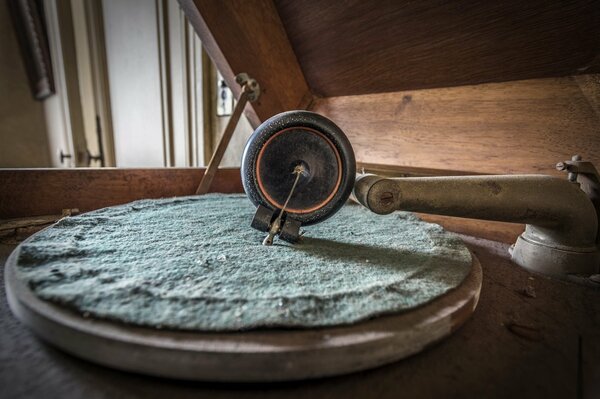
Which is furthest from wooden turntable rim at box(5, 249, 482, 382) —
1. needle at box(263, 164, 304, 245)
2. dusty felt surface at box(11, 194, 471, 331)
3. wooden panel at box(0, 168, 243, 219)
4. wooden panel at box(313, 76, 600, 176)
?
wooden panel at box(313, 76, 600, 176)

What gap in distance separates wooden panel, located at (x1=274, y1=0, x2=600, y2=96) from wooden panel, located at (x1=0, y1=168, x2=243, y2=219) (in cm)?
85

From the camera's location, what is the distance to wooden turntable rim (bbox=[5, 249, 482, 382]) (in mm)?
334

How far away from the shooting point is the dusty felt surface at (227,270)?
40 centimetres

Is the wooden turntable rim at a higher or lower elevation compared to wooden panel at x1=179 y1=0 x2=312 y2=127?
lower

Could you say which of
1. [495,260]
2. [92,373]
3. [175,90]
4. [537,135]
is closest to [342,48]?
[537,135]

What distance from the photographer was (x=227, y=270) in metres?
0.56

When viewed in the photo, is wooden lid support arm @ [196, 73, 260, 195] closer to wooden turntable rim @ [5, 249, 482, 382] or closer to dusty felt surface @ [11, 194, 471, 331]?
dusty felt surface @ [11, 194, 471, 331]

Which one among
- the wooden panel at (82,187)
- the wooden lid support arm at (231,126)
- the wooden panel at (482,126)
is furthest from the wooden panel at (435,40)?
the wooden panel at (82,187)

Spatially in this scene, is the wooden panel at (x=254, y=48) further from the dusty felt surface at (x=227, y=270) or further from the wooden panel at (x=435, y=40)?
the dusty felt surface at (x=227, y=270)

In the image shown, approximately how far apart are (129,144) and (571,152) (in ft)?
12.9

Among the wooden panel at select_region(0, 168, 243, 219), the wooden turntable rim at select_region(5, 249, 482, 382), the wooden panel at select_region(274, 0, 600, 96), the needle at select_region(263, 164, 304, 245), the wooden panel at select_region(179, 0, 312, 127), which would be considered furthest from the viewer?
the wooden panel at select_region(179, 0, 312, 127)

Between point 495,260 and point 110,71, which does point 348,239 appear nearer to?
point 495,260

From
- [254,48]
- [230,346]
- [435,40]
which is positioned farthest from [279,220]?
[254,48]

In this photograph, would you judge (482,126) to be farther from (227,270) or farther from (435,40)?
(227,270)
